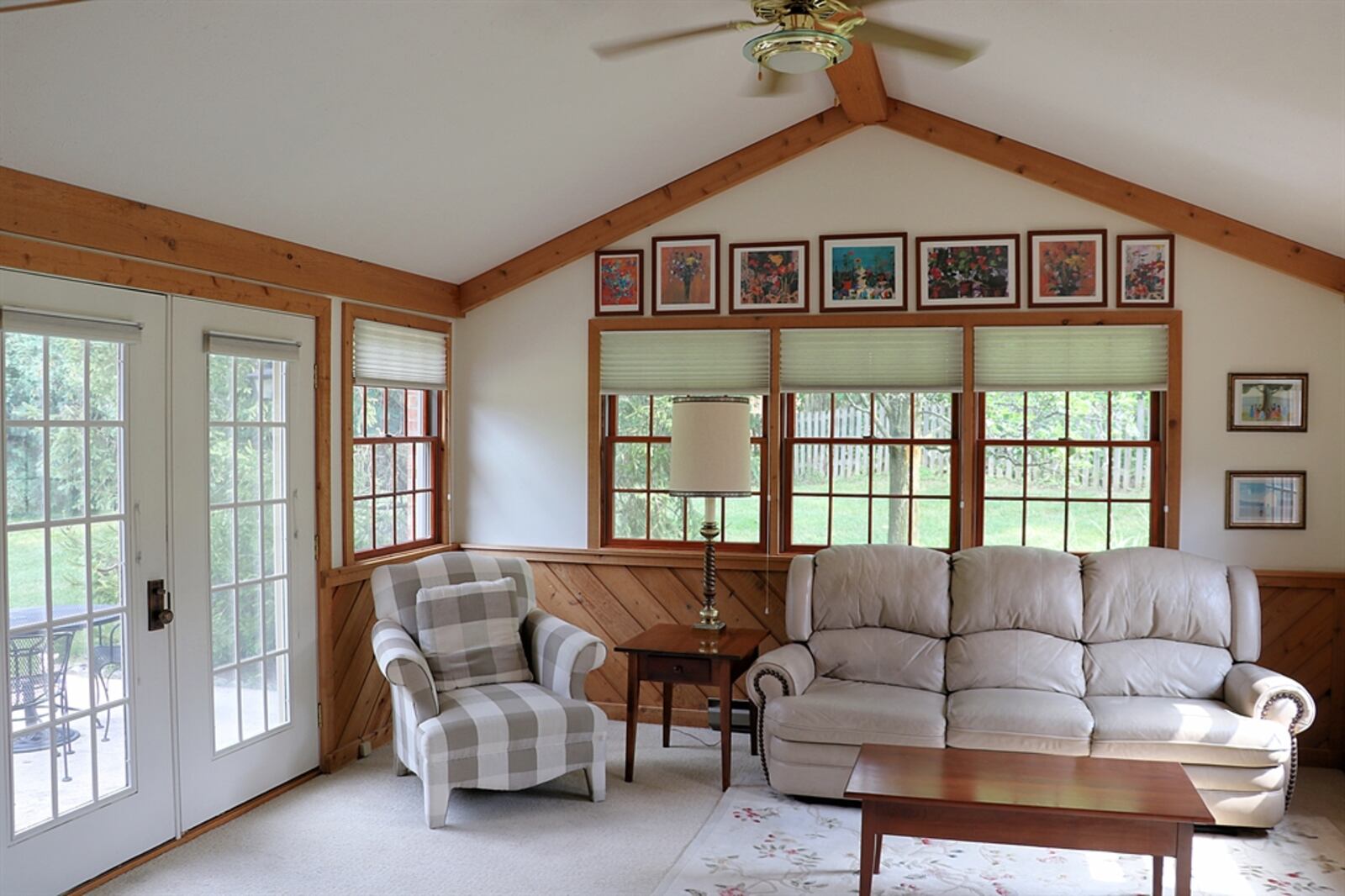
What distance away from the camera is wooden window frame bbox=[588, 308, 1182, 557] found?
512cm

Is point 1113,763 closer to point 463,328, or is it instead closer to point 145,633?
point 145,633

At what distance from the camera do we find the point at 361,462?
5.29 metres

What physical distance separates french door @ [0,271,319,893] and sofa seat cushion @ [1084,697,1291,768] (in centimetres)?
335

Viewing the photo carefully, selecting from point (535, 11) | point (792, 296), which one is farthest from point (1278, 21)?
point (792, 296)

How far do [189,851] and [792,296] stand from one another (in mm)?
3638

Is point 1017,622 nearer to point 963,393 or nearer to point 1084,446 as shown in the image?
point 1084,446

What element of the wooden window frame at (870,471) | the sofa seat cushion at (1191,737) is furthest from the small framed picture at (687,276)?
the sofa seat cushion at (1191,737)

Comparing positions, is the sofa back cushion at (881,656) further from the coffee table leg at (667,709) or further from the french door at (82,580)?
the french door at (82,580)

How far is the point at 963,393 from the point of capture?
533 cm

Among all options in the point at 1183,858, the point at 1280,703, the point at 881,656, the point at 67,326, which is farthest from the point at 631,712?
the point at 67,326

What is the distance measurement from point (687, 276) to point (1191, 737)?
10.4ft

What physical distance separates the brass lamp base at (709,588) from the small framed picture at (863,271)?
134 centimetres

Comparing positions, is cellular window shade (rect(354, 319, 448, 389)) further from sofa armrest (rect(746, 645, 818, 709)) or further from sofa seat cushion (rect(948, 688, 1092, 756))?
sofa seat cushion (rect(948, 688, 1092, 756))

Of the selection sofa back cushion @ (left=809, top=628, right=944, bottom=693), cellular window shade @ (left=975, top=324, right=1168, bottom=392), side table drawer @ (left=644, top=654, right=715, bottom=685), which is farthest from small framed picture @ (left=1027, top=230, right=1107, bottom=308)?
side table drawer @ (left=644, top=654, right=715, bottom=685)
